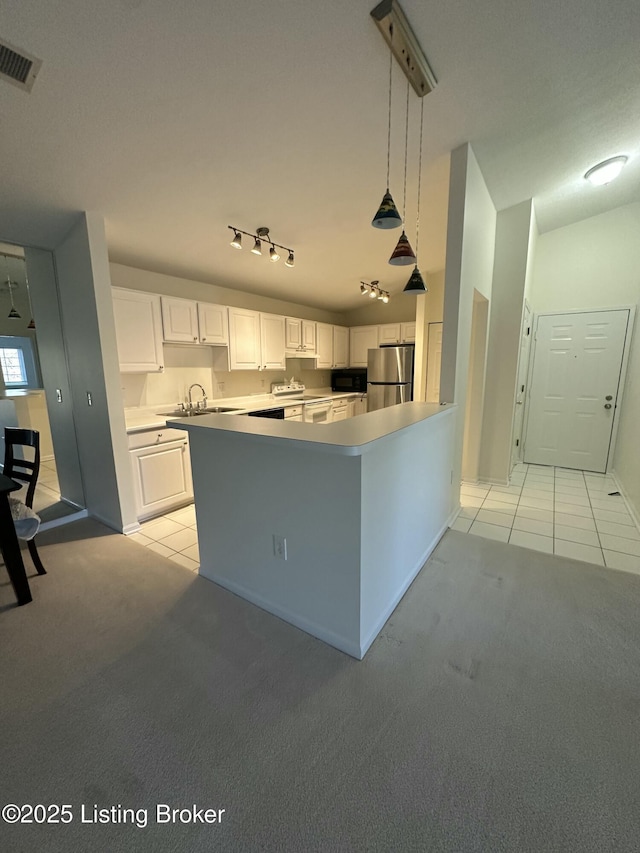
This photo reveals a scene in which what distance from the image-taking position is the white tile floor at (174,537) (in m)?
2.55

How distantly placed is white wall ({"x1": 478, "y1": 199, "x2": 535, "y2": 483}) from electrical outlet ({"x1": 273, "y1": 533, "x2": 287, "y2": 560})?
120 inches

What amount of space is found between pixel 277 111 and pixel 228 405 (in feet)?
Result: 9.62

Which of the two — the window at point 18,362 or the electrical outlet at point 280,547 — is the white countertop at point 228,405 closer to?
the electrical outlet at point 280,547

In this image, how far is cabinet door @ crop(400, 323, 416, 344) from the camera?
5.49 metres

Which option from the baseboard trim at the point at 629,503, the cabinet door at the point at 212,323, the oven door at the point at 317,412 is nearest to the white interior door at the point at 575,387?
the baseboard trim at the point at 629,503

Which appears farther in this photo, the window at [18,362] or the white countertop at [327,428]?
the window at [18,362]

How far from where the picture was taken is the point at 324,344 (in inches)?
223

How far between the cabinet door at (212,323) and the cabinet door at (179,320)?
7 centimetres

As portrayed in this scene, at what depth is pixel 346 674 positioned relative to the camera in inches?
60.3

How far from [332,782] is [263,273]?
173 inches

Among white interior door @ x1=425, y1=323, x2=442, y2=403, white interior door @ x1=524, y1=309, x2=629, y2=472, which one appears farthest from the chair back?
white interior door @ x1=524, y1=309, x2=629, y2=472

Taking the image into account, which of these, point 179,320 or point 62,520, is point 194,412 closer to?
point 179,320

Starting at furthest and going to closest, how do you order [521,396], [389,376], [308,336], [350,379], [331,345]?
[350,379], [331,345], [389,376], [308,336], [521,396]

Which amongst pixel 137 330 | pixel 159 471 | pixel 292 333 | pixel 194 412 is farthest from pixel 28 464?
pixel 292 333
